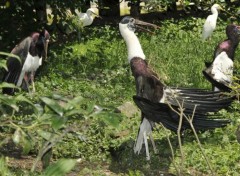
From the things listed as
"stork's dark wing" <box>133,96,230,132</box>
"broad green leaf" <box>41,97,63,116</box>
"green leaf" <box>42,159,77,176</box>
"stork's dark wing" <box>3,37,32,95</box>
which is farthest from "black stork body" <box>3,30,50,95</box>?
"green leaf" <box>42,159,77,176</box>

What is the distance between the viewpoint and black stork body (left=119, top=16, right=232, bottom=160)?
5.41 metres

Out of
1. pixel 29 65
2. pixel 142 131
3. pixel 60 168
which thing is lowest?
pixel 142 131

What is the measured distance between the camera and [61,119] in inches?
76.2

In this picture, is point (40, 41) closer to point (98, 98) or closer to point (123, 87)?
point (123, 87)

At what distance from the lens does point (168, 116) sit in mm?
5406

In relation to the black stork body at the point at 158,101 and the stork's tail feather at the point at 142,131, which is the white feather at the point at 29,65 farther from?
the stork's tail feather at the point at 142,131

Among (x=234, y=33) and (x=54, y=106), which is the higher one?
(x=54, y=106)

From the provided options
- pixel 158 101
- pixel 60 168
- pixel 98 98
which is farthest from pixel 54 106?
pixel 158 101

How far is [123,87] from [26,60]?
1.39 meters

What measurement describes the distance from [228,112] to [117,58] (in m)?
2.93

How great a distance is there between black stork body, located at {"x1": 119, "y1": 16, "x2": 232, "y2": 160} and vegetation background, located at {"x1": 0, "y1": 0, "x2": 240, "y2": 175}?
6.4 inches

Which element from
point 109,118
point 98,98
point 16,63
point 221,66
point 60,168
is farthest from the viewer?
point 16,63

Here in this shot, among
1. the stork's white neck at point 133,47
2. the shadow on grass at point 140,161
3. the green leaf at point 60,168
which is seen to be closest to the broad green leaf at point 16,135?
the green leaf at point 60,168

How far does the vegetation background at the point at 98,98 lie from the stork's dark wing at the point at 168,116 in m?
0.31
